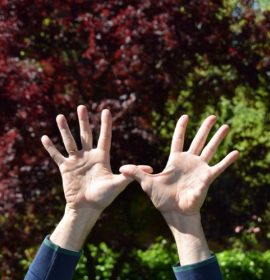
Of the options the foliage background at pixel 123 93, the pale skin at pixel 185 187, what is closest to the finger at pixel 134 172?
the pale skin at pixel 185 187

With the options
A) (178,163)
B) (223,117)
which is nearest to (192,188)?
(178,163)

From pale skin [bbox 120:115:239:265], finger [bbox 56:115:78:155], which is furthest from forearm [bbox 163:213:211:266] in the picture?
finger [bbox 56:115:78:155]

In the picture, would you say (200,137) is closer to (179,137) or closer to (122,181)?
(179,137)

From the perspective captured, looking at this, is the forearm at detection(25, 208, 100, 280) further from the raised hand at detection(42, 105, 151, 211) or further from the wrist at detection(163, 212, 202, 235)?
the wrist at detection(163, 212, 202, 235)

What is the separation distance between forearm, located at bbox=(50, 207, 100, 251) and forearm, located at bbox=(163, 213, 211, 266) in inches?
9.4

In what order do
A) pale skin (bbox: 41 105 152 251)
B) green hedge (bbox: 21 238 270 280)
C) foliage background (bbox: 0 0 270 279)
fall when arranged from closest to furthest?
pale skin (bbox: 41 105 152 251) < foliage background (bbox: 0 0 270 279) < green hedge (bbox: 21 238 270 280)

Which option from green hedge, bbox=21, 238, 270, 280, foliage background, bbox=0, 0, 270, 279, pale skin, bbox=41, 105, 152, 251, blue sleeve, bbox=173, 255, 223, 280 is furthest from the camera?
green hedge, bbox=21, 238, 270, 280

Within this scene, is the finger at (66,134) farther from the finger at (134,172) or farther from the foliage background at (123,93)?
the foliage background at (123,93)

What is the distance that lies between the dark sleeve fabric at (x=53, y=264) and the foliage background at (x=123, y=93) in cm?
390

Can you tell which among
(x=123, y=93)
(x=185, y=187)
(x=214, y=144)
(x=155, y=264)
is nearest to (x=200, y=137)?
(x=214, y=144)

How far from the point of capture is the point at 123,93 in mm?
6742

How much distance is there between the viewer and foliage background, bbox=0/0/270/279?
21.4ft

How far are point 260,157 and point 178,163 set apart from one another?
18.1 feet

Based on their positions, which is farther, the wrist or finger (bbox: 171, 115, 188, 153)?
finger (bbox: 171, 115, 188, 153)
